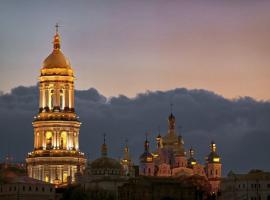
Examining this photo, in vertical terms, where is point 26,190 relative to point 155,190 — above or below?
above

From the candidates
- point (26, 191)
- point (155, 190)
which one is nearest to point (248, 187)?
point (155, 190)

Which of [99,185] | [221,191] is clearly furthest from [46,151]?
[221,191]

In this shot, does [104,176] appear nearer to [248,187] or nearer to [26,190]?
[26,190]

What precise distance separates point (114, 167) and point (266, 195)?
26117 millimetres

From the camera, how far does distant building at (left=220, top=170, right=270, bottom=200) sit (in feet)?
596

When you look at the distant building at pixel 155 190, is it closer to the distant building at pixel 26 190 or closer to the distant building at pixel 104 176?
the distant building at pixel 104 176

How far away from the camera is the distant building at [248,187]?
596ft

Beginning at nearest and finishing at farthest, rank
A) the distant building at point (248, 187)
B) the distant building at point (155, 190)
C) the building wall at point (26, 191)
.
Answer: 1. the distant building at point (155, 190)
2. the distant building at point (248, 187)
3. the building wall at point (26, 191)

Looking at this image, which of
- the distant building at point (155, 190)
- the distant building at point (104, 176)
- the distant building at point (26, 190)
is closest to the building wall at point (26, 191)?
the distant building at point (26, 190)

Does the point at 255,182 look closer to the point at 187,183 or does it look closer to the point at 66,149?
the point at 187,183

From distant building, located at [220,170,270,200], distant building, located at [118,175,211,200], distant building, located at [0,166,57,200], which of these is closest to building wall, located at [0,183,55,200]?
distant building, located at [0,166,57,200]

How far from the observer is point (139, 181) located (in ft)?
597

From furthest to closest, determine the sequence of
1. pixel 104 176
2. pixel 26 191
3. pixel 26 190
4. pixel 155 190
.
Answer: pixel 104 176, pixel 26 190, pixel 26 191, pixel 155 190

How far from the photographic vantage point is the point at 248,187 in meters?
183
